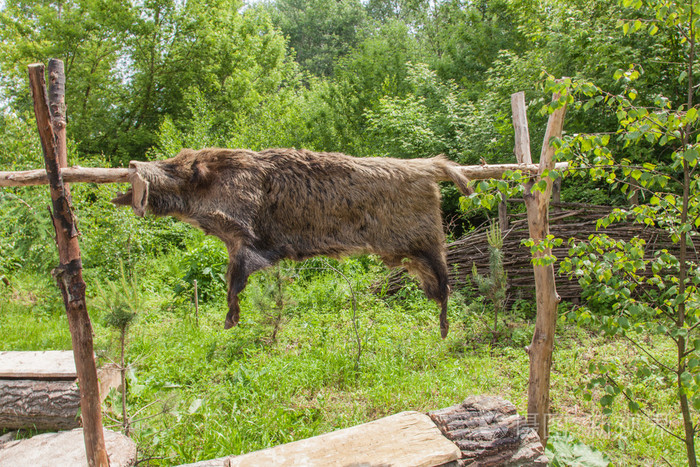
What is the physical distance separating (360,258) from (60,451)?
4.70 m

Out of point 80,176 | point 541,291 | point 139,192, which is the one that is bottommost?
point 541,291

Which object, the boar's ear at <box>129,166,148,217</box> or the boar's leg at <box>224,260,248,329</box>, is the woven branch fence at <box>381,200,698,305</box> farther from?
the boar's ear at <box>129,166,148,217</box>

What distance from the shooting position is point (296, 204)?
2.23 m

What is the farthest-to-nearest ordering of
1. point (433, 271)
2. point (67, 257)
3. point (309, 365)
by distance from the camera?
point (309, 365), point (433, 271), point (67, 257)

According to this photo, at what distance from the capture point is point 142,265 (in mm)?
6996

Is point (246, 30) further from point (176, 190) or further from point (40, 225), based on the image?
point (176, 190)

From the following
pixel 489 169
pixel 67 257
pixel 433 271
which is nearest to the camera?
pixel 67 257

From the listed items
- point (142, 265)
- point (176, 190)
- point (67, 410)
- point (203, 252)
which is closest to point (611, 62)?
point (176, 190)

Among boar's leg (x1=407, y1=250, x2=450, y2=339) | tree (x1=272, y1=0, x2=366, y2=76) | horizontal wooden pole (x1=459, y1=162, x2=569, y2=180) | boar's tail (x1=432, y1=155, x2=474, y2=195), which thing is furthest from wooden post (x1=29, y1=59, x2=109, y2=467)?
tree (x1=272, y1=0, x2=366, y2=76)

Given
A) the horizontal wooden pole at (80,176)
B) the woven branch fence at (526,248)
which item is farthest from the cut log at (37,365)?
the woven branch fence at (526,248)

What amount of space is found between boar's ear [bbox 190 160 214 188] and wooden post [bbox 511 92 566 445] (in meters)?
1.78

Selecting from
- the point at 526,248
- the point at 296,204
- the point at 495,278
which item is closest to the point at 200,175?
the point at 296,204

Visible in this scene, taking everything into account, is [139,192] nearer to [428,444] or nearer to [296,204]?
[296,204]

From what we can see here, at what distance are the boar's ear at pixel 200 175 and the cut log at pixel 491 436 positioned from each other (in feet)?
6.31
